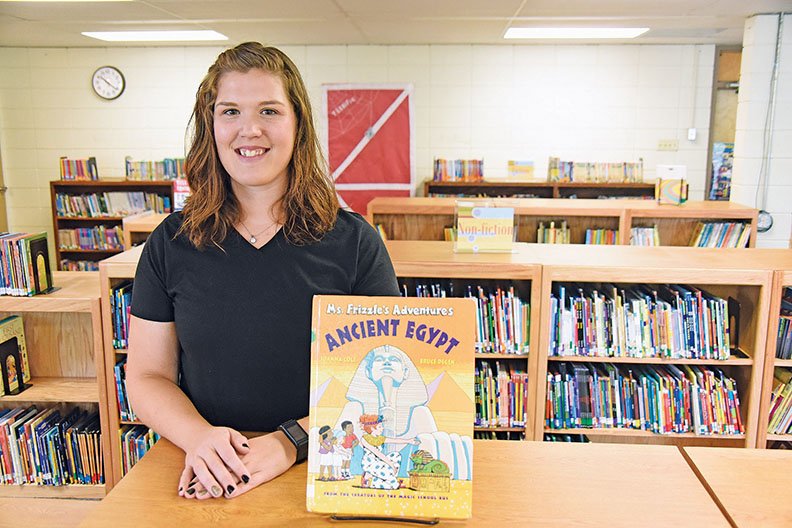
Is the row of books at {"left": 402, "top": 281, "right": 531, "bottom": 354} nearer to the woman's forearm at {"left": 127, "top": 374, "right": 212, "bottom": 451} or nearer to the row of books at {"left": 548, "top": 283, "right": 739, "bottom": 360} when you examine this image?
the row of books at {"left": 548, "top": 283, "right": 739, "bottom": 360}

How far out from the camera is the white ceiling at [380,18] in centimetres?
496

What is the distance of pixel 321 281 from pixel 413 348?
0.39 metres

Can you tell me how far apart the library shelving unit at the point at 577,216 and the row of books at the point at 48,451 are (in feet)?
7.99

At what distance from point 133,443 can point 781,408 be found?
8.70 ft

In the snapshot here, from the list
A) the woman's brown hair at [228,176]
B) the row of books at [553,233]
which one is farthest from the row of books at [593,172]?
the woman's brown hair at [228,176]

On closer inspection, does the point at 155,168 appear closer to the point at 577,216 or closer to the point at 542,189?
the point at 542,189

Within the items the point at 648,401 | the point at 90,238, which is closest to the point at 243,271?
the point at 648,401

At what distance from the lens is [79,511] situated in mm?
2350

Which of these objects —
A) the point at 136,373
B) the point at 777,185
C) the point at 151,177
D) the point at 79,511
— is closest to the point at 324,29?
the point at 151,177

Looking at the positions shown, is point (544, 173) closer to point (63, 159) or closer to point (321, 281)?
point (63, 159)

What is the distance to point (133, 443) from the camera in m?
2.64

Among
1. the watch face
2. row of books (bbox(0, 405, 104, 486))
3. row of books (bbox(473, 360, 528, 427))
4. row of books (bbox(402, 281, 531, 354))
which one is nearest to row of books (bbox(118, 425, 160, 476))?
row of books (bbox(0, 405, 104, 486))

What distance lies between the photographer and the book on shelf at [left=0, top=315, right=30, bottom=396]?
8.68 feet

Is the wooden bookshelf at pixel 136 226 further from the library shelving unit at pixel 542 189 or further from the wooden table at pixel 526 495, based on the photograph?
the library shelving unit at pixel 542 189
